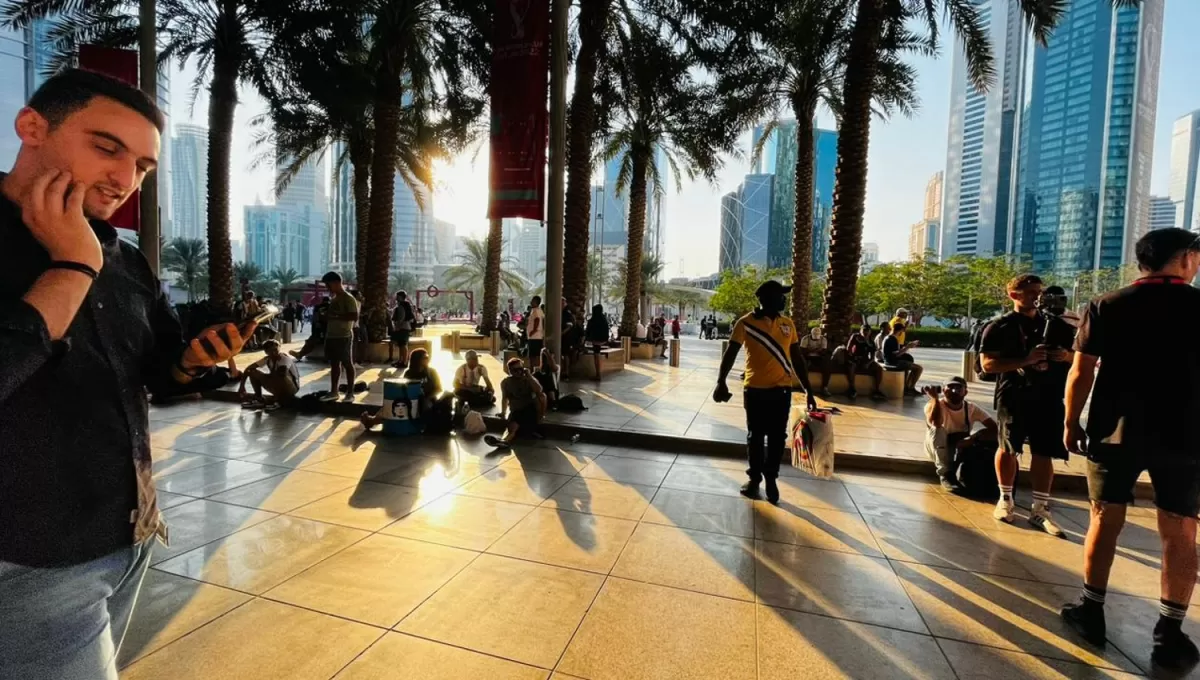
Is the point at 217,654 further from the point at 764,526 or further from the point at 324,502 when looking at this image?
the point at 764,526

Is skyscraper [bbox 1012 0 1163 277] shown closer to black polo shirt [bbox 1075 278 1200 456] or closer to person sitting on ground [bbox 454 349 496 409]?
person sitting on ground [bbox 454 349 496 409]

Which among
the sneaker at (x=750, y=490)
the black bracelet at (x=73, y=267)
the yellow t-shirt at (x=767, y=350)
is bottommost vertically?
the sneaker at (x=750, y=490)

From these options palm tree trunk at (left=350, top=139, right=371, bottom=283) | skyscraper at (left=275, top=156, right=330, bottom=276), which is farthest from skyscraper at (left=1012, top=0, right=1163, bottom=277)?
skyscraper at (left=275, top=156, right=330, bottom=276)

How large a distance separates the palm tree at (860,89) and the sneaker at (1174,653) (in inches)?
368

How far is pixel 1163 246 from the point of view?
2.98m

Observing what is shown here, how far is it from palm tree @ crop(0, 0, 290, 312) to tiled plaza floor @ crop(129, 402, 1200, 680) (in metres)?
11.3

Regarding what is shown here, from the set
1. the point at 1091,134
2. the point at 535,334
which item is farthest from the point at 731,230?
the point at 535,334

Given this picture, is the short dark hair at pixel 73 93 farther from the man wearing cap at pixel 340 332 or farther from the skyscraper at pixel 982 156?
the skyscraper at pixel 982 156

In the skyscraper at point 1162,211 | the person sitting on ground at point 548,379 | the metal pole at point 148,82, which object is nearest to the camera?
the metal pole at point 148,82

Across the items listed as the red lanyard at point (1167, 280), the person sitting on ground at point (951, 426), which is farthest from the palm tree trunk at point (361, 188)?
the red lanyard at point (1167, 280)

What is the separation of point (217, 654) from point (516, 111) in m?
7.80

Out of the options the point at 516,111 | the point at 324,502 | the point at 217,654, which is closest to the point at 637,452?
the point at 324,502

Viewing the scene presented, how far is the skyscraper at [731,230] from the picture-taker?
137000 millimetres

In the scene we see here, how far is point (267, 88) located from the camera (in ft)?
51.4
